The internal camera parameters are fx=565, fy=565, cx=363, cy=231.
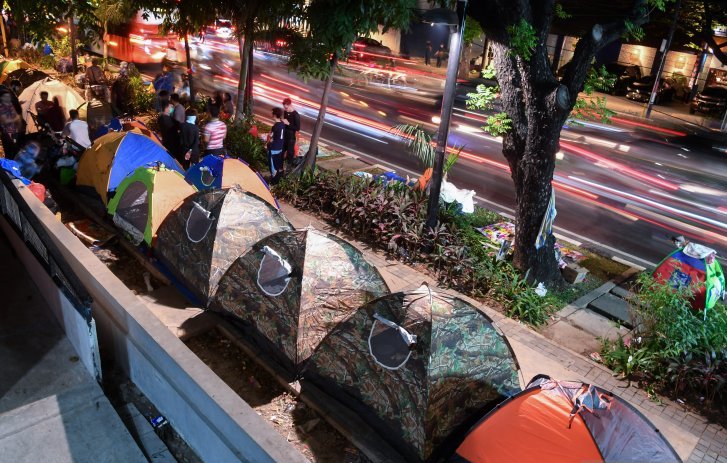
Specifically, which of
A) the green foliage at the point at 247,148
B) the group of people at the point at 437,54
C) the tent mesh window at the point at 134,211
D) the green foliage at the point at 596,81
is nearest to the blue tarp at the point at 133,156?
the tent mesh window at the point at 134,211

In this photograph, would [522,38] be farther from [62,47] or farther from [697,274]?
[62,47]

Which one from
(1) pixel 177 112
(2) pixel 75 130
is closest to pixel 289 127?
(1) pixel 177 112

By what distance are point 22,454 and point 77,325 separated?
1.20 m

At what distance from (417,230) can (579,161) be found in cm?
948

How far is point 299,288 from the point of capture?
19.0 feet

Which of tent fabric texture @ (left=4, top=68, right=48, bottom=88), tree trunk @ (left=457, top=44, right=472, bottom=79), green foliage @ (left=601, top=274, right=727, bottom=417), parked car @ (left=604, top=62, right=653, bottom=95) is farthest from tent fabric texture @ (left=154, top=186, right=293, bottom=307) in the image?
parked car @ (left=604, top=62, right=653, bottom=95)

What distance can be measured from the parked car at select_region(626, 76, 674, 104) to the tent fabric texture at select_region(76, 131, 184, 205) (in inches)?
1018

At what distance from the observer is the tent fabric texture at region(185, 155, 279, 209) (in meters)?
8.78

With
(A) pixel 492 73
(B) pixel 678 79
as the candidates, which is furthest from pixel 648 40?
(A) pixel 492 73

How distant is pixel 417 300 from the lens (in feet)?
15.9

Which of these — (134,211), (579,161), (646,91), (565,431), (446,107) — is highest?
(646,91)

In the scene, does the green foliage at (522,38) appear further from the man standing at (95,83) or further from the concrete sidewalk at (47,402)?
the man standing at (95,83)

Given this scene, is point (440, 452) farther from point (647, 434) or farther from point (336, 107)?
point (336, 107)

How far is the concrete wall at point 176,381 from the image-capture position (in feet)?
13.1
